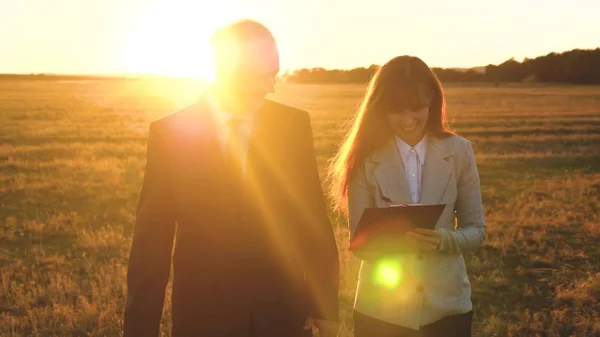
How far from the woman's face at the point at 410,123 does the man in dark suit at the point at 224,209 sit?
52 cm

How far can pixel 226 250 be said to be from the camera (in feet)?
7.84

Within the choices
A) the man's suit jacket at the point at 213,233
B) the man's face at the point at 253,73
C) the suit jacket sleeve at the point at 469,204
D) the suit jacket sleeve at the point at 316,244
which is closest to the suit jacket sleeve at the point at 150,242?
the man's suit jacket at the point at 213,233

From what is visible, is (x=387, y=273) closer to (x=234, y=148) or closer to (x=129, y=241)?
(x=234, y=148)

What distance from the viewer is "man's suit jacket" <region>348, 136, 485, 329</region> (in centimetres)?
271

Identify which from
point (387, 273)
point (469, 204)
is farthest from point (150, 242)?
point (469, 204)

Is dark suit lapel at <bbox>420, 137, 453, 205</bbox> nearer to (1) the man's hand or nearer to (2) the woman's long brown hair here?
(2) the woman's long brown hair

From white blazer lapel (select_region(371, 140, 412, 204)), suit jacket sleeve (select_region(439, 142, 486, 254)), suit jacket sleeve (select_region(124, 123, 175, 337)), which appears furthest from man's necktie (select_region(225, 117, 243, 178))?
suit jacket sleeve (select_region(439, 142, 486, 254))

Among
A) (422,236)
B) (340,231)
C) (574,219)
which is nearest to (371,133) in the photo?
(422,236)

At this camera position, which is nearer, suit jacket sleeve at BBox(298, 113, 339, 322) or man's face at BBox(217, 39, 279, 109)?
man's face at BBox(217, 39, 279, 109)

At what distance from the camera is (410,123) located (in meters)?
2.73

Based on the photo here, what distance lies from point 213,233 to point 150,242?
272 mm

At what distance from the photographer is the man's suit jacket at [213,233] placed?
2.40 metres

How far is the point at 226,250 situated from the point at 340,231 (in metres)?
7.99

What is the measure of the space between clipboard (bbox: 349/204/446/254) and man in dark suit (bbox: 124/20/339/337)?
0.34 meters
